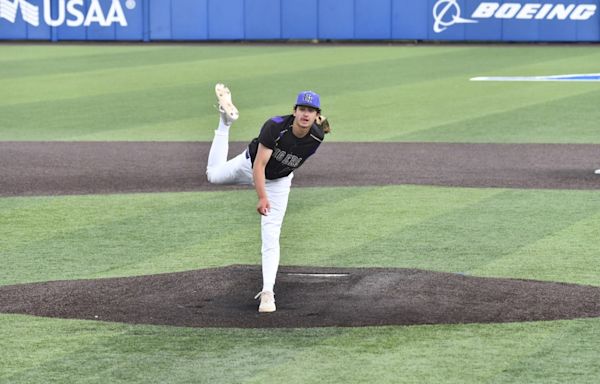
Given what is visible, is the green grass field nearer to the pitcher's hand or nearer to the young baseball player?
the young baseball player

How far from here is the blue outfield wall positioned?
3694cm

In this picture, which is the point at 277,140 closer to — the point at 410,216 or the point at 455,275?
the point at 455,275

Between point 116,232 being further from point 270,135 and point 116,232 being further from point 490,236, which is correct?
point 270,135

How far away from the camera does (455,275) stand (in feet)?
33.9

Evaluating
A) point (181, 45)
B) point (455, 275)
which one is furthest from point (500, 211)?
point (181, 45)

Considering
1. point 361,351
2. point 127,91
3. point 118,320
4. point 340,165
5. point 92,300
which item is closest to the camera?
point 361,351

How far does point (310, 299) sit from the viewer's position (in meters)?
9.51

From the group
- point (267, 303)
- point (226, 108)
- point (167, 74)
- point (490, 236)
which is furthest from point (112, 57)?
point (267, 303)

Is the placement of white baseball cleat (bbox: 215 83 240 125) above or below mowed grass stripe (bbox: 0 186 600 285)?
above

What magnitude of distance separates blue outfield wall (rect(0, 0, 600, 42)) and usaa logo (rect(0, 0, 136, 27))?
0.09ft

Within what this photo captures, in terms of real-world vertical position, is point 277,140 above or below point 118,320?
above

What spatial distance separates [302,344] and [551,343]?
60.7 inches

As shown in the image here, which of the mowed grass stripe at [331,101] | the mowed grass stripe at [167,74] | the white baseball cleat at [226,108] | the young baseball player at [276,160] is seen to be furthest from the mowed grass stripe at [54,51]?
the young baseball player at [276,160]

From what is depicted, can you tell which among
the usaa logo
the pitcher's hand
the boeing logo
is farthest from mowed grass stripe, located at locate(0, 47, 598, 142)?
the pitcher's hand
